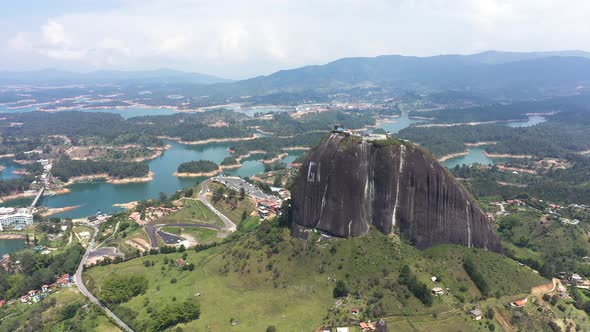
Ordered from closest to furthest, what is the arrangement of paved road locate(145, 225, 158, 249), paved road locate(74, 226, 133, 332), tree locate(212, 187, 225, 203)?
1. paved road locate(74, 226, 133, 332)
2. paved road locate(145, 225, 158, 249)
3. tree locate(212, 187, 225, 203)

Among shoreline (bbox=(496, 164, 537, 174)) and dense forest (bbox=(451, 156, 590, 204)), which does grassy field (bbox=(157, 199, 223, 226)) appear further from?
shoreline (bbox=(496, 164, 537, 174))

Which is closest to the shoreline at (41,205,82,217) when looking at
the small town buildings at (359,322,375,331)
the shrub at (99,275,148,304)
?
the shrub at (99,275,148,304)

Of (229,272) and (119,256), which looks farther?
(119,256)

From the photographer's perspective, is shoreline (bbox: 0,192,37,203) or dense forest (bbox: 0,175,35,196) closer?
shoreline (bbox: 0,192,37,203)

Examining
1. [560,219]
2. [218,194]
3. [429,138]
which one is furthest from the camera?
[429,138]

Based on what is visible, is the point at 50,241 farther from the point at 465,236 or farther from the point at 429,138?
the point at 429,138

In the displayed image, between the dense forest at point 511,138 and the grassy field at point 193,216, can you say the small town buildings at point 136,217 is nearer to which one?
the grassy field at point 193,216

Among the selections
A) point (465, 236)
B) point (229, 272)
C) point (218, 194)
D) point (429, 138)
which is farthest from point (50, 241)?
point (429, 138)
